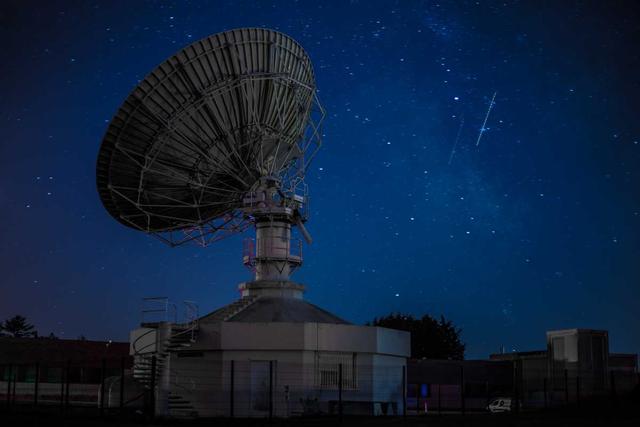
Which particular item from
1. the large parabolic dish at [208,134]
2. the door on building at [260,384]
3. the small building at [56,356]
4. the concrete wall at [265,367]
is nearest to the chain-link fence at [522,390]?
A: the concrete wall at [265,367]

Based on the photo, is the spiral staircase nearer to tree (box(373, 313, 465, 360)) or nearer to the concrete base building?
the concrete base building

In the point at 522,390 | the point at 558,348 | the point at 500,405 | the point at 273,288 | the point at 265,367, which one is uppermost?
the point at 273,288

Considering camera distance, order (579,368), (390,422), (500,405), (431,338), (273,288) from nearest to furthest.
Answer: (390,422) < (273,288) < (579,368) < (500,405) < (431,338)

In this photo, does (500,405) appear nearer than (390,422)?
No

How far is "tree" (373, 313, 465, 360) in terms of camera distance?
276 feet

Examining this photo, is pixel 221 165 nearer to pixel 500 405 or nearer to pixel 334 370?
pixel 334 370

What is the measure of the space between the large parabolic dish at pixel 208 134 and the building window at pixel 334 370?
318 inches

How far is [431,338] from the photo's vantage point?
85.1 m

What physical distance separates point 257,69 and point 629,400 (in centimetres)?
2032

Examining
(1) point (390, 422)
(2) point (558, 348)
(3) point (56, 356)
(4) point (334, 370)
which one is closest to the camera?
(1) point (390, 422)

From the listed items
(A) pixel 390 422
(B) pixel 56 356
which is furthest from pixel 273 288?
(B) pixel 56 356

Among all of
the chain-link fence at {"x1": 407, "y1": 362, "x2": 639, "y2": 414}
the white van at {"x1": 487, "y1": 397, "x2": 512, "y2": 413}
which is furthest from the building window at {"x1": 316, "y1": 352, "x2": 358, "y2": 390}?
the white van at {"x1": 487, "y1": 397, "x2": 512, "y2": 413}

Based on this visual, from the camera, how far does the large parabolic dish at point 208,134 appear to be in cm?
3284

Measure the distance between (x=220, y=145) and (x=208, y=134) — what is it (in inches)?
35.5
